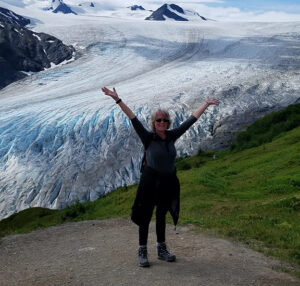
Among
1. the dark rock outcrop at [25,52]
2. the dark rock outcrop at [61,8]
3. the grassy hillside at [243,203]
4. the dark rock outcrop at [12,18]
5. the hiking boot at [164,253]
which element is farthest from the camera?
the dark rock outcrop at [61,8]

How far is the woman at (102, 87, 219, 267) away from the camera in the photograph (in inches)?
226

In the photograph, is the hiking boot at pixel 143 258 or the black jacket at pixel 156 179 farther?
the hiking boot at pixel 143 258

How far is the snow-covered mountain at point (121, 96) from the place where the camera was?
18.9 metres

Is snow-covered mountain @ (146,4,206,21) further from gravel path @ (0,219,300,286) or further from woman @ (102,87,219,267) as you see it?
woman @ (102,87,219,267)

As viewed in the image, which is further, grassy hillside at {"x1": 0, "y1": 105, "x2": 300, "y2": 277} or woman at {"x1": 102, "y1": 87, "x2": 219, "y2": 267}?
grassy hillside at {"x1": 0, "y1": 105, "x2": 300, "y2": 277}

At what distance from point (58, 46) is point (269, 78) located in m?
16.1

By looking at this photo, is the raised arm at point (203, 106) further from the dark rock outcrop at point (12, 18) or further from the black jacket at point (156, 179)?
the dark rock outcrop at point (12, 18)

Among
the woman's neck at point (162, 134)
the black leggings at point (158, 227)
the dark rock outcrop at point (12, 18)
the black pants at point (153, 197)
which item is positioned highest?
the woman's neck at point (162, 134)

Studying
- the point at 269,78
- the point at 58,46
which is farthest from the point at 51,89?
the point at 269,78

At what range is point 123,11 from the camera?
144250mm

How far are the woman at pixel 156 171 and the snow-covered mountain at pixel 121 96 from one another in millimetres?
12114

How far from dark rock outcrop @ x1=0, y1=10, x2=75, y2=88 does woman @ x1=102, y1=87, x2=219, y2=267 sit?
88.5 ft

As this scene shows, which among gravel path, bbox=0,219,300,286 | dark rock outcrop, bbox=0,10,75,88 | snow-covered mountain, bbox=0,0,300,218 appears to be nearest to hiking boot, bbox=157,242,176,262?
gravel path, bbox=0,219,300,286

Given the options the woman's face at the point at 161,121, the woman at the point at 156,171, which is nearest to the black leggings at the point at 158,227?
the woman at the point at 156,171
